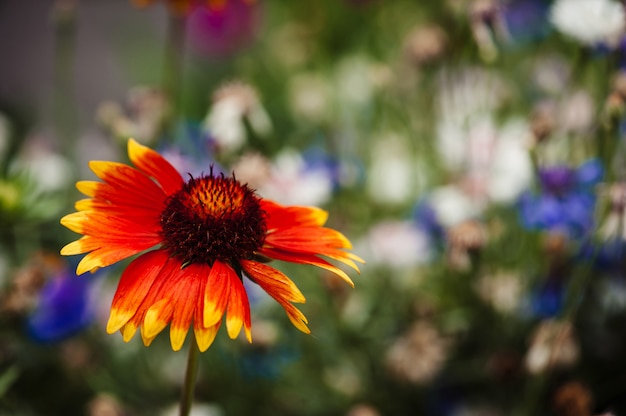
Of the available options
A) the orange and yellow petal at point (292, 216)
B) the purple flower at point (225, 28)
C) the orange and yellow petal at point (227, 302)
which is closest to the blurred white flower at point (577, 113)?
the orange and yellow petal at point (292, 216)

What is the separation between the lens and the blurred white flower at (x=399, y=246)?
87 centimetres

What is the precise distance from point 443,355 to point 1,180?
1.73 feet

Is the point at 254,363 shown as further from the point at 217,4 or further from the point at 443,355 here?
the point at 217,4

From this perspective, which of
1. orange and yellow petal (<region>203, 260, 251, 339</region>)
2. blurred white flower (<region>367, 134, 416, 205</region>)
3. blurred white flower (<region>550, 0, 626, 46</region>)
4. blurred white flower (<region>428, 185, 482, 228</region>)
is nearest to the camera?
orange and yellow petal (<region>203, 260, 251, 339</region>)

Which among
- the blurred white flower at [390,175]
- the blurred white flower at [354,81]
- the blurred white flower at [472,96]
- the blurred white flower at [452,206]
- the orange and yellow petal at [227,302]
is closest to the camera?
the orange and yellow petal at [227,302]

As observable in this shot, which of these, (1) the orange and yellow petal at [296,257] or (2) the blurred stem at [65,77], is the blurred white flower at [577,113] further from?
(2) the blurred stem at [65,77]

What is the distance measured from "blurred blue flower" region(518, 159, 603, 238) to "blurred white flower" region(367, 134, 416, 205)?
266 mm

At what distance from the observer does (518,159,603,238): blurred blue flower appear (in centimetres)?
73

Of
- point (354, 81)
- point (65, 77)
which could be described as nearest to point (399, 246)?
point (354, 81)

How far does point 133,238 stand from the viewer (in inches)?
19.1

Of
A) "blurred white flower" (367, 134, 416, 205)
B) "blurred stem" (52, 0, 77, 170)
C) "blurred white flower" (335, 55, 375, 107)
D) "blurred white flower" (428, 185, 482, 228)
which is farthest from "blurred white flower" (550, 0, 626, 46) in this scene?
"blurred stem" (52, 0, 77, 170)

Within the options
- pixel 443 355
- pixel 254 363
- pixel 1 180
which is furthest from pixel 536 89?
pixel 1 180

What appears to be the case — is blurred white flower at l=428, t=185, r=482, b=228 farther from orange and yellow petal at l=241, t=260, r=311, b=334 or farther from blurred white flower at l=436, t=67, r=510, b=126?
orange and yellow petal at l=241, t=260, r=311, b=334

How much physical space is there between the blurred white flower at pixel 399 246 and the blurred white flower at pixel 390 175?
0.42ft
